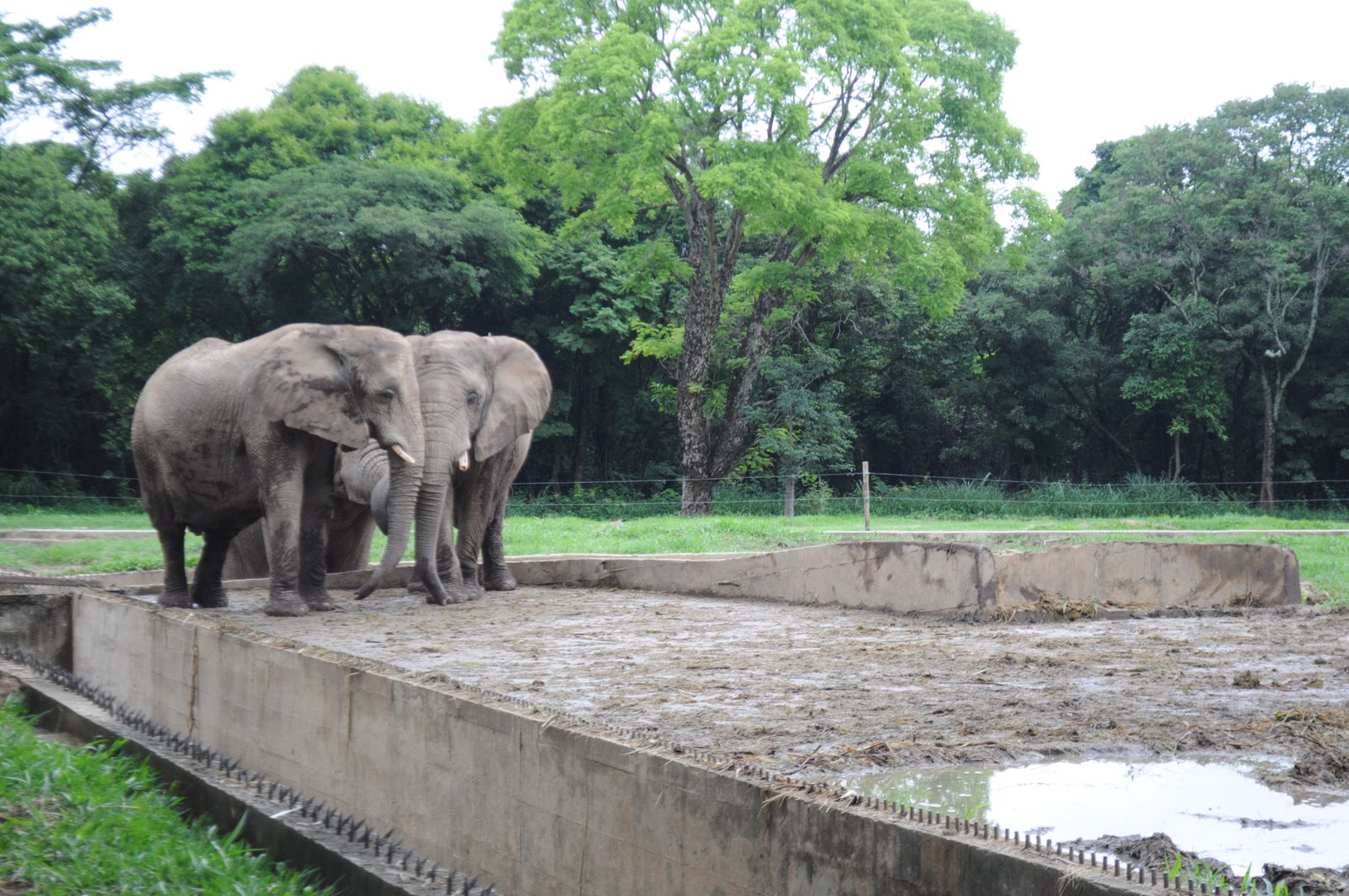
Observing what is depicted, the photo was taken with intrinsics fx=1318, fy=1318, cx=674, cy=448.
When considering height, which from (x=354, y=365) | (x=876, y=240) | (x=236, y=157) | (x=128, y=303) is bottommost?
(x=354, y=365)

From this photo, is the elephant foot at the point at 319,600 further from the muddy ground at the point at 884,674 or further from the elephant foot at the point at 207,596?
the elephant foot at the point at 207,596

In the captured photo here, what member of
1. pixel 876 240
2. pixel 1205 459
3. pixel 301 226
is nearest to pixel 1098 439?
pixel 1205 459

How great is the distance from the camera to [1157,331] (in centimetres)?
3309

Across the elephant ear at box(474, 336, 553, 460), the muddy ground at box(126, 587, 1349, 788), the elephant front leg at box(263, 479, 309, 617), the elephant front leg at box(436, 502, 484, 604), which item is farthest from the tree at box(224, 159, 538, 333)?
the elephant front leg at box(263, 479, 309, 617)

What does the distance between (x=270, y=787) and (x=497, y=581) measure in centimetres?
677

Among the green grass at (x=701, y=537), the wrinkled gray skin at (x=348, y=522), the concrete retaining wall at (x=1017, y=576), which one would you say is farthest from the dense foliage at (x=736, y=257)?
the concrete retaining wall at (x=1017, y=576)

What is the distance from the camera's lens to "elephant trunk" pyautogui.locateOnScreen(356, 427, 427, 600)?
34.9 ft

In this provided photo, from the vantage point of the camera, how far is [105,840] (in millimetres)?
4812

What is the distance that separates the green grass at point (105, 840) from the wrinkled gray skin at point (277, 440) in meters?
4.34

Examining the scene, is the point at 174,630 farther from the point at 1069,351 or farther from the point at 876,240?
the point at 1069,351

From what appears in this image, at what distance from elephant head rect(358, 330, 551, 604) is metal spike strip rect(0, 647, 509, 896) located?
3.11 metres

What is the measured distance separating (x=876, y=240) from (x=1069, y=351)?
30.0ft

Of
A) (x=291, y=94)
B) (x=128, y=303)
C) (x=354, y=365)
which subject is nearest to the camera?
(x=354, y=365)

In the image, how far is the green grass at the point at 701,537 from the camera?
15453mm
